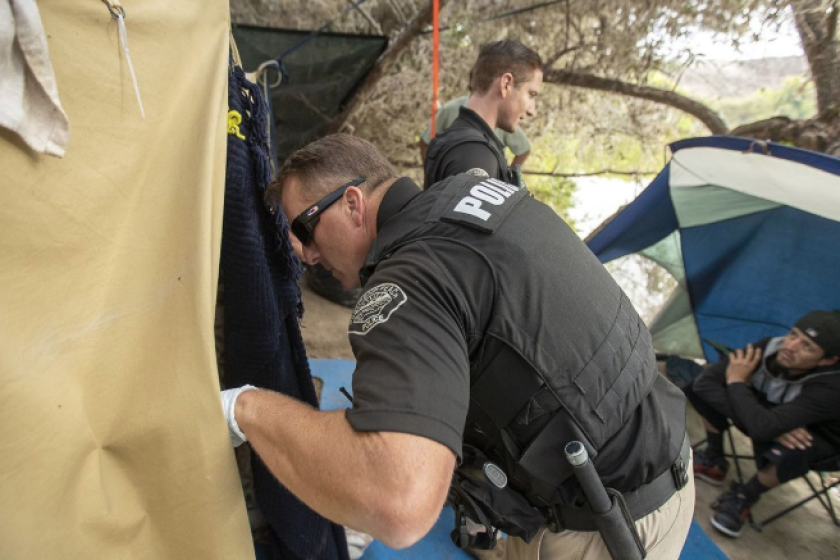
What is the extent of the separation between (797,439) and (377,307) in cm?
269

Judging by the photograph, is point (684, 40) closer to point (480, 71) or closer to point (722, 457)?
point (480, 71)

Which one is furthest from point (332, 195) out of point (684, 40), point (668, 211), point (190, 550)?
point (684, 40)

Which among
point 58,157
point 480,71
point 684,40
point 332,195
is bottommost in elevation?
point 332,195

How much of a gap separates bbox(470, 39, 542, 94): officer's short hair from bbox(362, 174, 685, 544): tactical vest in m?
1.63

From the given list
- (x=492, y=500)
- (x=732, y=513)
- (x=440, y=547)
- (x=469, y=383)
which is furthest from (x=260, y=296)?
(x=732, y=513)

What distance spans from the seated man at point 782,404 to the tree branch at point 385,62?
3.33m

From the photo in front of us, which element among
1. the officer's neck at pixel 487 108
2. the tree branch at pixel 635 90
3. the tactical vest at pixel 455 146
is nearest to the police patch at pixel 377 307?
the tactical vest at pixel 455 146

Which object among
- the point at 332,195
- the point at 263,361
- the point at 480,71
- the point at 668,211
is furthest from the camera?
the point at 668,211

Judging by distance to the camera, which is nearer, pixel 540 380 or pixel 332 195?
pixel 540 380

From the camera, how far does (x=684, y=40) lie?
4.70 m

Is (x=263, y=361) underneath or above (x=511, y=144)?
underneath

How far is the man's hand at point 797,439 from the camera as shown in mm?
2637

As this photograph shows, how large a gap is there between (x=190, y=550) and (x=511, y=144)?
3.70 m

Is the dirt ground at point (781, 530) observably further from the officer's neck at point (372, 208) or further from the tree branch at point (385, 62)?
the tree branch at point (385, 62)
